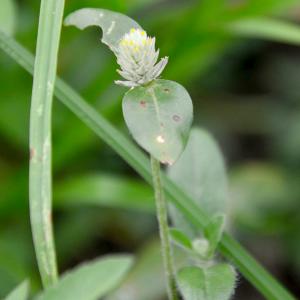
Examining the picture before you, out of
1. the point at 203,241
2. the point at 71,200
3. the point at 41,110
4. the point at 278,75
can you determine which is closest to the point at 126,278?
the point at 71,200

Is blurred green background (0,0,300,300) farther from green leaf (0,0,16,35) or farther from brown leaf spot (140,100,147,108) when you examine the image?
brown leaf spot (140,100,147,108)

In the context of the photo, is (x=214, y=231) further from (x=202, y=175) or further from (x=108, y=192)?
(x=108, y=192)

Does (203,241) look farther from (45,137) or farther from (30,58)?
(30,58)

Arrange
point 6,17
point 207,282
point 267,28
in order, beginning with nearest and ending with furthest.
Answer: point 207,282
point 6,17
point 267,28

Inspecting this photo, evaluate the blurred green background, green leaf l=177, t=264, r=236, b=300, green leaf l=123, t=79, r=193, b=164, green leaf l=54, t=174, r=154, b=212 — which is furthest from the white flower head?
green leaf l=54, t=174, r=154, b=212

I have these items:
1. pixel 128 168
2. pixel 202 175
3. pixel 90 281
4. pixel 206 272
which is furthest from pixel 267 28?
pixel 90 281
